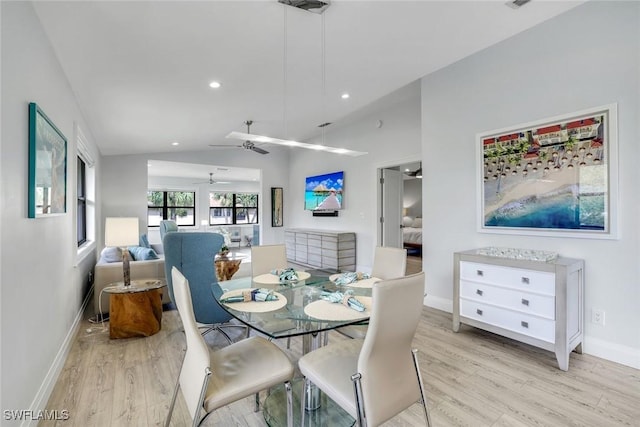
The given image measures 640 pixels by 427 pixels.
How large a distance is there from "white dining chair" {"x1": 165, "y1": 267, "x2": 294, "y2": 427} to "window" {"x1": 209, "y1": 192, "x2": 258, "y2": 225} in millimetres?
9527

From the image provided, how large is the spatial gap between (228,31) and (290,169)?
5.55 m

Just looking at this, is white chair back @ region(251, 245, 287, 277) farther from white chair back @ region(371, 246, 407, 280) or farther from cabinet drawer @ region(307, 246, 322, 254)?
cabinet drawer @ region(307, 246, 322, 254)

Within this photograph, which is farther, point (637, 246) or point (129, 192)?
point (129, 192)

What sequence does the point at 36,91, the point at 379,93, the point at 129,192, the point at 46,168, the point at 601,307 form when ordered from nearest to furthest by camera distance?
the point at 36,91 < the point at 46,168 < the point at 601,307 < the point at 379,93 < the point at 129,192

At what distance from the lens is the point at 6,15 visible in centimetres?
142

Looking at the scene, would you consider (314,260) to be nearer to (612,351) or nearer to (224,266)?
(224,266)

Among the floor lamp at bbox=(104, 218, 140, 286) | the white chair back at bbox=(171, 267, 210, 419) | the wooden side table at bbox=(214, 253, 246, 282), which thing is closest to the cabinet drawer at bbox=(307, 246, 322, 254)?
the wooden side table at bbox=(214, 253, 246, 282)

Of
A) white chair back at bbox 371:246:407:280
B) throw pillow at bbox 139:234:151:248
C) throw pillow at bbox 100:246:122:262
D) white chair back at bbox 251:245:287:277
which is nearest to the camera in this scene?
white chair back at bbox 371:246:407:280

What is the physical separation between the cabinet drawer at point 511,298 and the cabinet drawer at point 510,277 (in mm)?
45

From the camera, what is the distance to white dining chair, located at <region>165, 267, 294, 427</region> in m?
1.35

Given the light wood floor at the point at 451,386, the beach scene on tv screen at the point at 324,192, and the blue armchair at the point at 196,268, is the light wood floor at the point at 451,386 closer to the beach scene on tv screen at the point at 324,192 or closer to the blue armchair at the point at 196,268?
the blue armchair at the point at 196,268

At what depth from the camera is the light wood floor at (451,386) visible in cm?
183

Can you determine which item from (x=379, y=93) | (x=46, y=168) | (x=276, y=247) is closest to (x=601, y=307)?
(x=276, y=247)

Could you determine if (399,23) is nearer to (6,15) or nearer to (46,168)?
(6,15)
